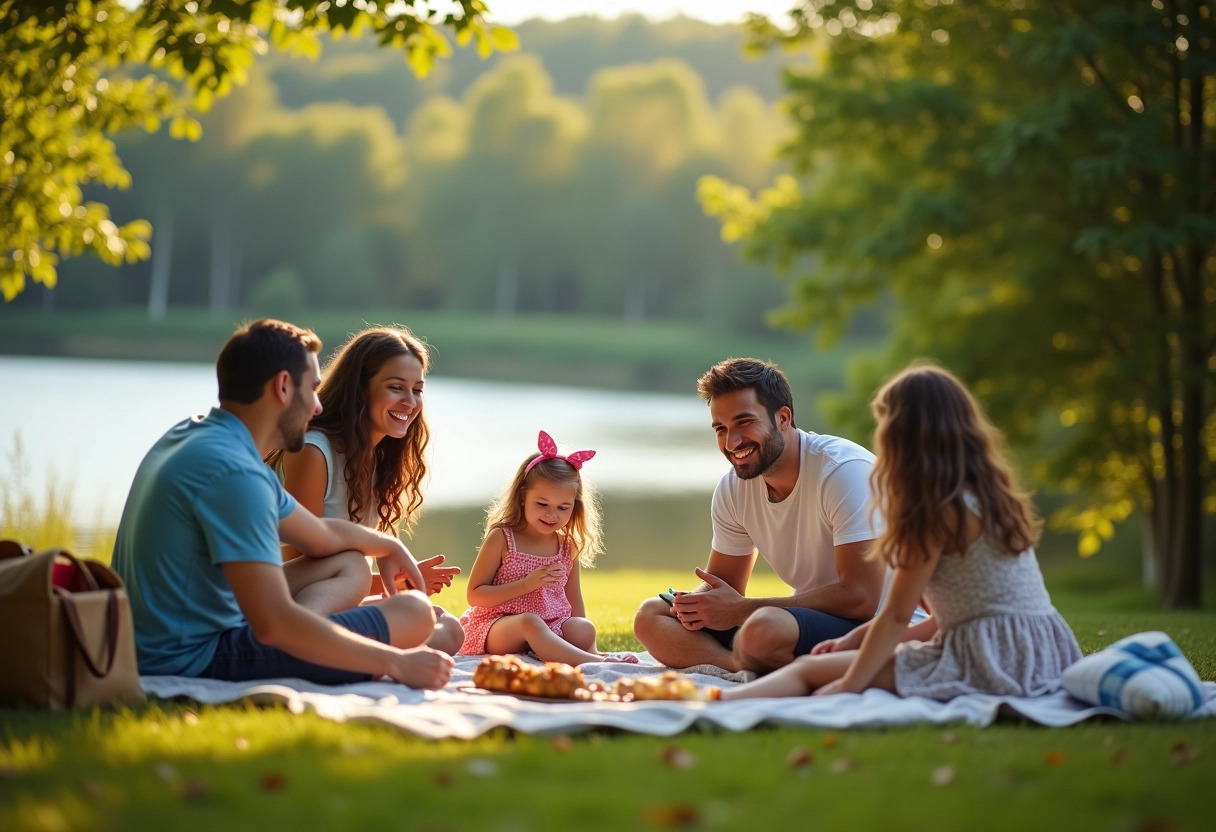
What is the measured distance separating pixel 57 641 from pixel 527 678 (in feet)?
5.59

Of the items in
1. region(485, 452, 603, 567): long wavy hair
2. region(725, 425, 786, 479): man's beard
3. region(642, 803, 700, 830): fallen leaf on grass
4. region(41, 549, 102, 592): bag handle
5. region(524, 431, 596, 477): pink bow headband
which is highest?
region(725, 425, 786, 479): man's beard

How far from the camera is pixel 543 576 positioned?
5.78 meters

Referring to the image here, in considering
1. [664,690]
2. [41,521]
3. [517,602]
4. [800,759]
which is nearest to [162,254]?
[41,521]

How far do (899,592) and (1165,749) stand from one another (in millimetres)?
992

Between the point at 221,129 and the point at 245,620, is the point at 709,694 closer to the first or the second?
the point at 245,620

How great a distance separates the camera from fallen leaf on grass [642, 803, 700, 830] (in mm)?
2814

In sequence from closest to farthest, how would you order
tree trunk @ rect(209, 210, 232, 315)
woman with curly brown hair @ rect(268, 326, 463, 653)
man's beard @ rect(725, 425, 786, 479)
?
1. man's beard @ rect(725, 425, 786, 479)
2. woman with curly brown hair @ rect(268, 326, 463, 653)
3. tree trunk @ rect(209, 210, 232, 315)

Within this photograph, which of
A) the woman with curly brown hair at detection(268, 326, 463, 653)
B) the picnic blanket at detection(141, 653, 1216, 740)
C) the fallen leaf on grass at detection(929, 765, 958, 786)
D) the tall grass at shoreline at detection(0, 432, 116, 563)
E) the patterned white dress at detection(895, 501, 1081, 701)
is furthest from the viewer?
the tall grass at shoreline at detection(0, 432, 116, 563)

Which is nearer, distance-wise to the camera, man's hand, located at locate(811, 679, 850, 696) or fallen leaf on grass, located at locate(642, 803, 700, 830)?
fallen leaf on grass, located at locate(642, 803, 700, 830)

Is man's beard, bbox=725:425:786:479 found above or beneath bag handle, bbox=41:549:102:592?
above

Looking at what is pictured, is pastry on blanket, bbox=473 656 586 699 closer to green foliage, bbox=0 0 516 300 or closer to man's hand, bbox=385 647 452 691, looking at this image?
man's hand, bbox=385 647 452 691

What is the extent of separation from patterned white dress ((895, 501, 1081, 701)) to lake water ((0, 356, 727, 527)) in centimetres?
838

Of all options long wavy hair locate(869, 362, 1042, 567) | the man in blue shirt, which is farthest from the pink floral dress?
long wavy hair locate(869, 362, 1042, 567)

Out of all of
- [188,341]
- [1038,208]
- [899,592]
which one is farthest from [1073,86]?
[188,341]
